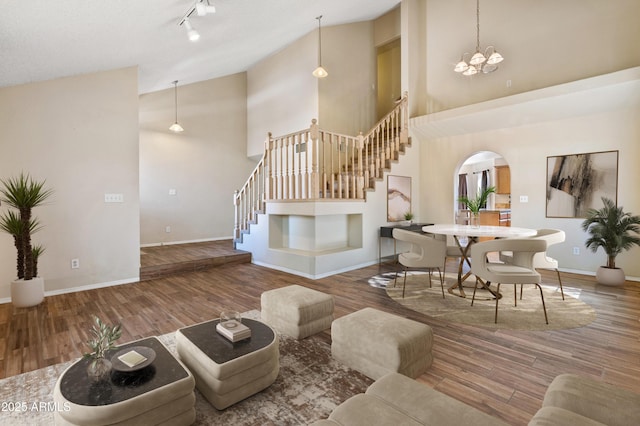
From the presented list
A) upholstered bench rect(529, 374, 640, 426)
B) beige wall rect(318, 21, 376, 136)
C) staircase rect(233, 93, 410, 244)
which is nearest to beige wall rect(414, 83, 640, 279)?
staircase rect(233, 93, 410, 244)

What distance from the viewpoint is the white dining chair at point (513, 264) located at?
10.1ft

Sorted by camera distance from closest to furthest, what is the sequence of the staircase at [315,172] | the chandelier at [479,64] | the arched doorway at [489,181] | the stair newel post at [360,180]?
the chandelier at [479,64] < the staircase at [315,172] < the stair newel post at [360,180] < the arched doorway at [489,181]

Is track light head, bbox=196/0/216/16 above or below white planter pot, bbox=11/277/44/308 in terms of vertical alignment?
above

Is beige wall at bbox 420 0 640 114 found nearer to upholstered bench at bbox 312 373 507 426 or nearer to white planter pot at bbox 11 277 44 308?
upholstered bench at bbox 312 373 507 426

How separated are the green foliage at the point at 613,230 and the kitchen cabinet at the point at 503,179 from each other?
15.7 feet

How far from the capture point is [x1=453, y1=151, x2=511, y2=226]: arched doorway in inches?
331

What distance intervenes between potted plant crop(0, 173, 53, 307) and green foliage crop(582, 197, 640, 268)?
24.9 ft

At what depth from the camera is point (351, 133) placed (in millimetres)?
7832

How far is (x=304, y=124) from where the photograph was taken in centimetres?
739

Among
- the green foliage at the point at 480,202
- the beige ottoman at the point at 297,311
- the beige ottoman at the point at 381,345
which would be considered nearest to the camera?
the beige ottoman at the point at 381,345

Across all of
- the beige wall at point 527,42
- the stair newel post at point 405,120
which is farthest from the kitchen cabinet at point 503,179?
the stair newel post at point 405,120

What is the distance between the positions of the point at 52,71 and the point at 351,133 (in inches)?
227

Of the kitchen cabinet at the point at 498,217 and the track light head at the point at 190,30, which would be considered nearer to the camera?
the track light head at the point at 190,30

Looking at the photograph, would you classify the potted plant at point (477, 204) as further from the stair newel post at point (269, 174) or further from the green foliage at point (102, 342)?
the green foliage at point (102, 342)
